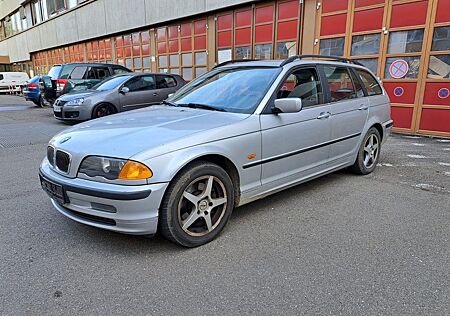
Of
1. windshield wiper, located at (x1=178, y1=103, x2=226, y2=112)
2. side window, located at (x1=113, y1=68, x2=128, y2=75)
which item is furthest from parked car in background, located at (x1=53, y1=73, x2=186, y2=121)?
windshield wiper, located at (x1=178, y1=103, x2=226, y2=112)

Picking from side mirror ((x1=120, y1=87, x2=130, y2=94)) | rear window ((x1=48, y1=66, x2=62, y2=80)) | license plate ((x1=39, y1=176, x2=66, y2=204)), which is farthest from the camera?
rear window ((x1=48, y1=66, x2=62, y2=80))

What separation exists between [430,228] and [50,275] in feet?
11.2

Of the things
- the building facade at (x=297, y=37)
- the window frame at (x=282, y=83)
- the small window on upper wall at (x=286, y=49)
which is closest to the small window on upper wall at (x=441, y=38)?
the building facade at (x=297, y=37)

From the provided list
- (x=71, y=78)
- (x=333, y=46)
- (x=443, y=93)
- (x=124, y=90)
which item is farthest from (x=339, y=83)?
(x=71, y=78)

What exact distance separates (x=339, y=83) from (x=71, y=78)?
10056 millimetres

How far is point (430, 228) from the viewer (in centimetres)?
318

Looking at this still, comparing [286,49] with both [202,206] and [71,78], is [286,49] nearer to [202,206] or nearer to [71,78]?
[71,78]

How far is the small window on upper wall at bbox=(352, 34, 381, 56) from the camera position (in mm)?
8259

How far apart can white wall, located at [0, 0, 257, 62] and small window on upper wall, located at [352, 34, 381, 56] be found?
4.12 metres

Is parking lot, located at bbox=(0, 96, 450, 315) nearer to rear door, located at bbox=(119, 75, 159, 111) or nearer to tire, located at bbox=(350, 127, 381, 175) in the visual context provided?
tire, located at bbox=(350, 127, 381, 175)

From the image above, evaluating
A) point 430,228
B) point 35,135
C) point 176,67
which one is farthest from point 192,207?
point 176,67

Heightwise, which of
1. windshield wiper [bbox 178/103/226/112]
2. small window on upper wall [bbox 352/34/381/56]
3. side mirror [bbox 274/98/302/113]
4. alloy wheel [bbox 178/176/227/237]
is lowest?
alloy wheel [bbox 178/176/227/237]

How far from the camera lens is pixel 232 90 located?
3.58m

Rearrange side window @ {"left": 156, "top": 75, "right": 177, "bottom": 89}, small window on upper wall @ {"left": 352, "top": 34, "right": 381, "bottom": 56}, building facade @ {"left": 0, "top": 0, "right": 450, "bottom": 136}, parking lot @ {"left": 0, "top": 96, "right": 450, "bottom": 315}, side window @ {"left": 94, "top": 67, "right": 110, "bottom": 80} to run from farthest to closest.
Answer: side window @ {"left": 94, "top": 67, "right": 110, "bottom": 80} → side window @ {"left": 156, "top": 75, "right": 177, "bottom": 89} → small window on upper wall @ {"left": 352, "top": 34, "right": 381, "bottom": 56} → building facade @ {"left": 0, "top": 0, "right": 450, "bottom": 136} → parking lot @ {"left": 0, "top": 96, "right": 450, "bottom": 315}
